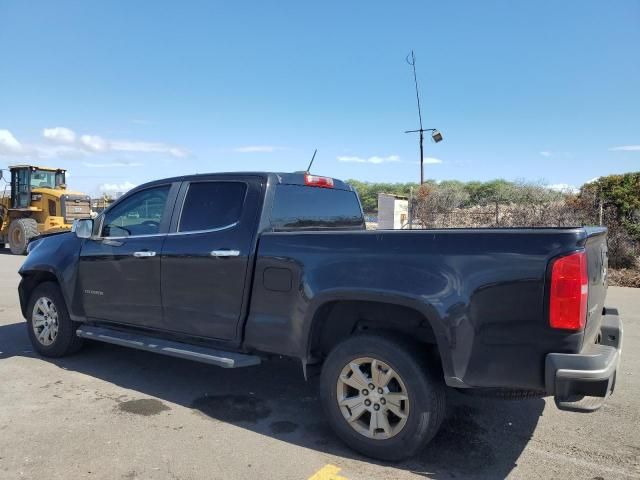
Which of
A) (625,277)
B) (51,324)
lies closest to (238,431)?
(51,324)

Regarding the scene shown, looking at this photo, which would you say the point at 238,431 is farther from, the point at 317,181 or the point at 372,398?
the point at 317,181

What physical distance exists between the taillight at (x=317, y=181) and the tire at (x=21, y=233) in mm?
15730

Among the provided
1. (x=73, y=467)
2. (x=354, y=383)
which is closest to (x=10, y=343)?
(x=73, y=467)

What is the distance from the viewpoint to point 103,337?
4.99m

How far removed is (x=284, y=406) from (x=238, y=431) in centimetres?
60

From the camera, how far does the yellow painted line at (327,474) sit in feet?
10.7

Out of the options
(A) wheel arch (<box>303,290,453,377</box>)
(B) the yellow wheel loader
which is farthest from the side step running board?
(B) the yellow wheel loader

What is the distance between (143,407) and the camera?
14.5 ft

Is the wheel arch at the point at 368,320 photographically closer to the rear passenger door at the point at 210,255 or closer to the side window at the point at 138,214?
the rear passenger door at the point at 210,255

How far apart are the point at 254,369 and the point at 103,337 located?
4.95 feet

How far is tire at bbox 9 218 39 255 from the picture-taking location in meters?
17.9

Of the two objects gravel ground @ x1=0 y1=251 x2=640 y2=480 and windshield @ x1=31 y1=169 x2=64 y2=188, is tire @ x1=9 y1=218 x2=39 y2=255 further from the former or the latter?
gravel ground @ x1=0 y1=251 x2=640 y2=480

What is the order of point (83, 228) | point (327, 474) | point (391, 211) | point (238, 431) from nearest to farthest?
point (327, 474), point (238, 431), point (83, 228), point (391, 211)

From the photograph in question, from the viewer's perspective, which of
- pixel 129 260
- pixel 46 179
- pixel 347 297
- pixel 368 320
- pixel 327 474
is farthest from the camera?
pixel 46 179
